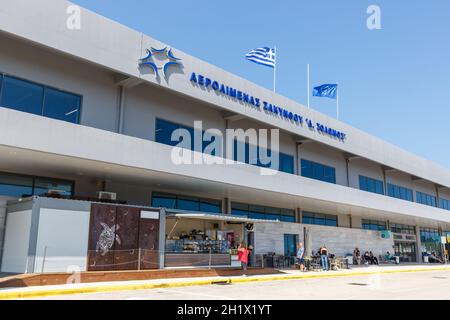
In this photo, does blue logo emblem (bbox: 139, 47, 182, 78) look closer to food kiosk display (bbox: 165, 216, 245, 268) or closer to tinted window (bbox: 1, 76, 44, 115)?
tinted window (bbox: 1, 76, 44, 115)

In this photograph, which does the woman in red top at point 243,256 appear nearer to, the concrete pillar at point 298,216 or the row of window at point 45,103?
the row of window at point 45,103

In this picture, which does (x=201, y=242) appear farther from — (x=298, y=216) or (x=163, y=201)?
(x=298, y=216)

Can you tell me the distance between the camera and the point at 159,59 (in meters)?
20.7

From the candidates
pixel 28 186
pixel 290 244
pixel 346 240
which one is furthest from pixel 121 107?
pixel 346 240

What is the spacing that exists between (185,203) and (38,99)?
34.1ft

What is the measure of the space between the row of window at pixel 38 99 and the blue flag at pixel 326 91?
19863 millimetres

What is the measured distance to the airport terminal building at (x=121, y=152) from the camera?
1677 cm

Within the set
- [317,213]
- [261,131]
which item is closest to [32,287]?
[261,131]

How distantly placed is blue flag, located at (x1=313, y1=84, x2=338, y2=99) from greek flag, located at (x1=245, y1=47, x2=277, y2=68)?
6605 millimetres

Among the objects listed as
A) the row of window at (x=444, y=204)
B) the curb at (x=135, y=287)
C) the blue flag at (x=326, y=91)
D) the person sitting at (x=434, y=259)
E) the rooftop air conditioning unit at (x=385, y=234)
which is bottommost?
the curb at (x=135, y=287)

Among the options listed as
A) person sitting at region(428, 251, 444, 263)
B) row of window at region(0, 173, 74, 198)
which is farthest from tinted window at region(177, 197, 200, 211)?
person sitting at region(428, 251, 444, 263)

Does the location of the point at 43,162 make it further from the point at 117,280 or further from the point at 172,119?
the point at 172,119

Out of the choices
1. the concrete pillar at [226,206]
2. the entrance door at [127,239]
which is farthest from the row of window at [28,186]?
the concrete pillar at [226,206]

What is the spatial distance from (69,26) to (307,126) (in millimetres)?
16953
